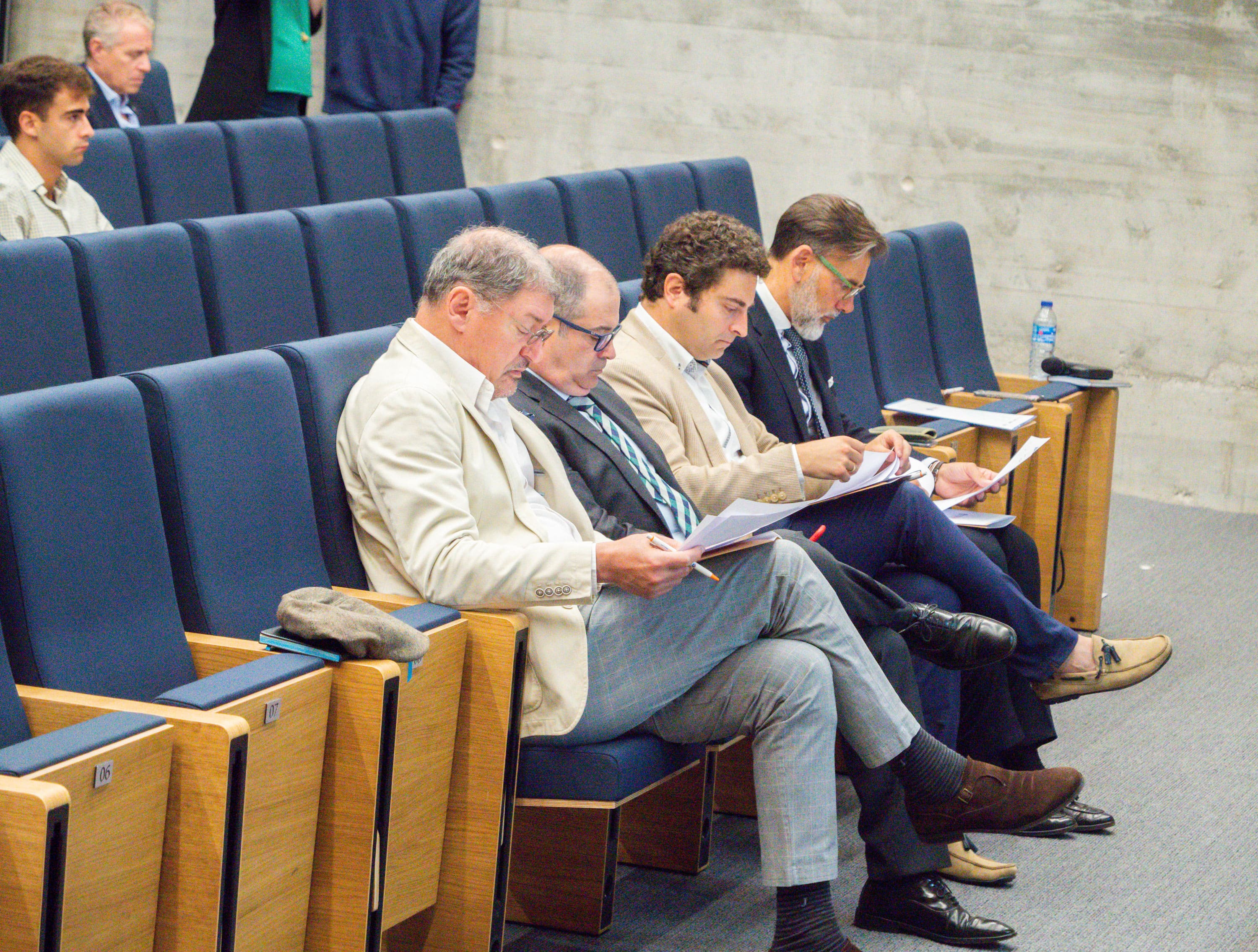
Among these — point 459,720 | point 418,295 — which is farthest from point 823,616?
point 418,295

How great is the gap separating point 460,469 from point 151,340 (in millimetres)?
751

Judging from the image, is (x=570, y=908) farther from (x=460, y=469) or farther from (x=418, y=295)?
(x=418, y=295)

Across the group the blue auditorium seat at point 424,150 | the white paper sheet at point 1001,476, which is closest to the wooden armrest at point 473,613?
the white paper sheet at point 1001,476

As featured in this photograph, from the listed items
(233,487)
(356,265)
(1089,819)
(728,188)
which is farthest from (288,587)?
(728,188)

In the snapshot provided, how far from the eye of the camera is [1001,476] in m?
2.31

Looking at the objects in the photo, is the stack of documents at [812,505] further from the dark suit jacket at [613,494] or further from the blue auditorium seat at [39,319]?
the blue auditorium seat at [39,319]

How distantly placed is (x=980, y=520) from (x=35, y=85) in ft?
5.75

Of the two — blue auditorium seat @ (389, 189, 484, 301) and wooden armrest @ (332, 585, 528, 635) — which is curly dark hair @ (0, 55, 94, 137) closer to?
blue auditorium seat @ (389, 189, 484, 301)

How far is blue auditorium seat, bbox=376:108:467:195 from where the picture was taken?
3.60 meters

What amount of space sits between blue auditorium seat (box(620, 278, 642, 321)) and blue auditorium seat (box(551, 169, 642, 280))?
682mm

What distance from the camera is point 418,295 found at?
2.66m

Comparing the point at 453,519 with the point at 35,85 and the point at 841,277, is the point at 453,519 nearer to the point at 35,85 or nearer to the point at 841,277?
the point at 841,277

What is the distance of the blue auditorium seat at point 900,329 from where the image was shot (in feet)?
9.46

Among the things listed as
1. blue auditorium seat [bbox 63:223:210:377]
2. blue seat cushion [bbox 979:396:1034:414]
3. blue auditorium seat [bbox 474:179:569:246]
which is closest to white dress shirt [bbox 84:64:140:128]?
blue auditorium seat [bbox 474:179:569:246]
